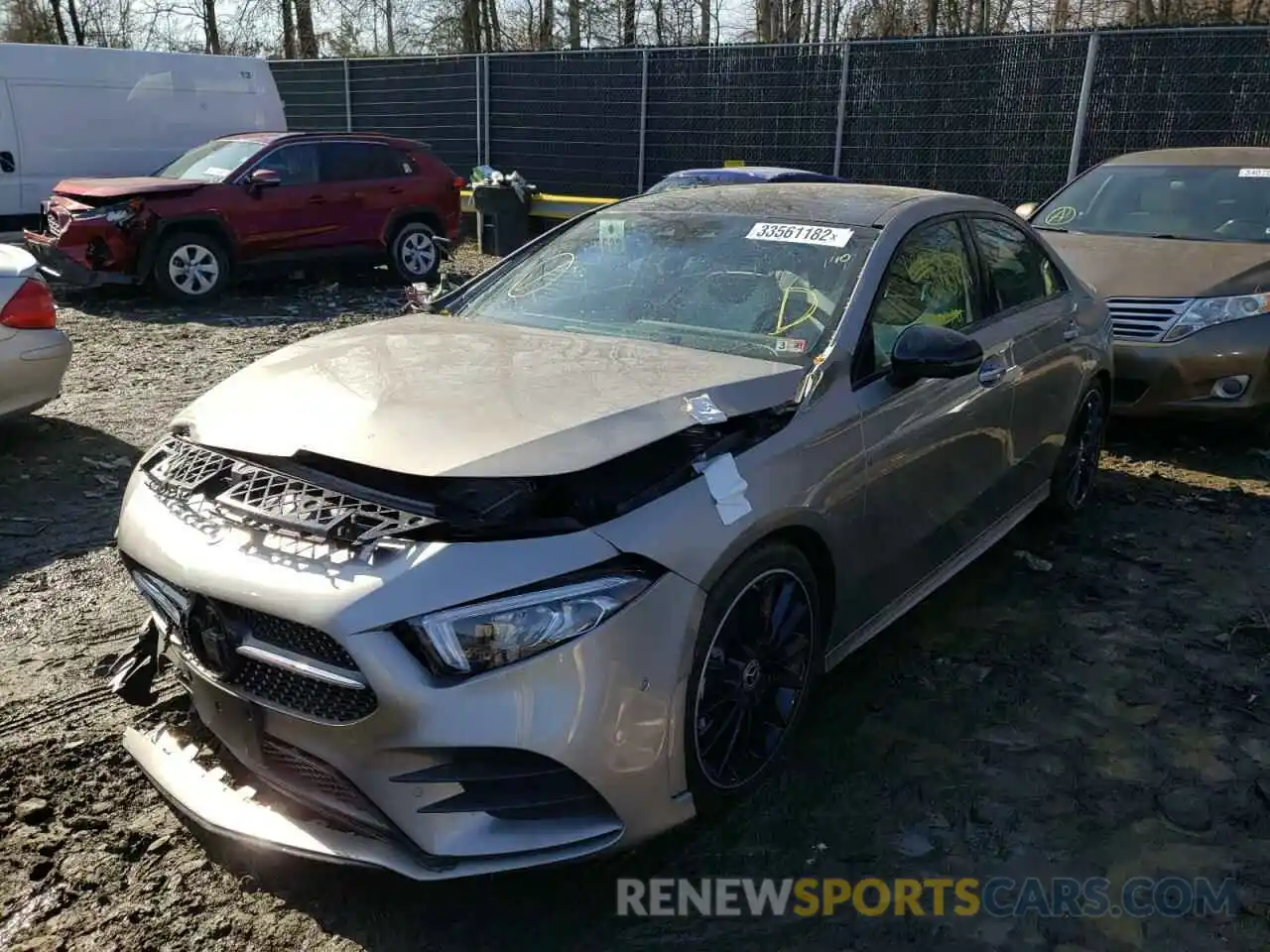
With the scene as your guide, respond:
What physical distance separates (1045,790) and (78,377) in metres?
7.07

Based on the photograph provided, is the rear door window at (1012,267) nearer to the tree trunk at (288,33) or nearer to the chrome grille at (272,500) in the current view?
the chrome grille at (272,500)

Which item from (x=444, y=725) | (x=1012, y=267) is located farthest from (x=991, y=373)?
(x=444, y=725)

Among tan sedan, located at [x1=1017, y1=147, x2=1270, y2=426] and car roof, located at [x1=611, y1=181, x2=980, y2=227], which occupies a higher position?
car roof, located at [x1=611, y1=181, x2=980, y2=227]

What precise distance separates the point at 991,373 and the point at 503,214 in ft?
37.4

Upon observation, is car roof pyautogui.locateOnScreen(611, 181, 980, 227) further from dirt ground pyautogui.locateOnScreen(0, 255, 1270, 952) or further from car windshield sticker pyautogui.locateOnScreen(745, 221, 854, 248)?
dirt ground pyautogui.locateOnScreen(0, 255, 1270, 952)

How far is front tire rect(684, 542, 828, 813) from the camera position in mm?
2623

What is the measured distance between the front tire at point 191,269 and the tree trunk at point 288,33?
862 inches

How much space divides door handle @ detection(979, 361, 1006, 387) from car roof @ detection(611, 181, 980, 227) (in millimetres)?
627

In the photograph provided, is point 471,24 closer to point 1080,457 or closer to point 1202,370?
point 1202,370

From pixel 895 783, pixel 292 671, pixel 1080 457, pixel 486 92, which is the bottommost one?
pixel 895 783

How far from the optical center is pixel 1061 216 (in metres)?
7.65

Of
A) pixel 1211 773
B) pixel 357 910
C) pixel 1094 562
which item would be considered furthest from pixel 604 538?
pixel 1094 562

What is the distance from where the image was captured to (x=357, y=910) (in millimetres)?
2516

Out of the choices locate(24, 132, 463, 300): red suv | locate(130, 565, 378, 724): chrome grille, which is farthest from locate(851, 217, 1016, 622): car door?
locate(24, 132, 463, 300): red suv
